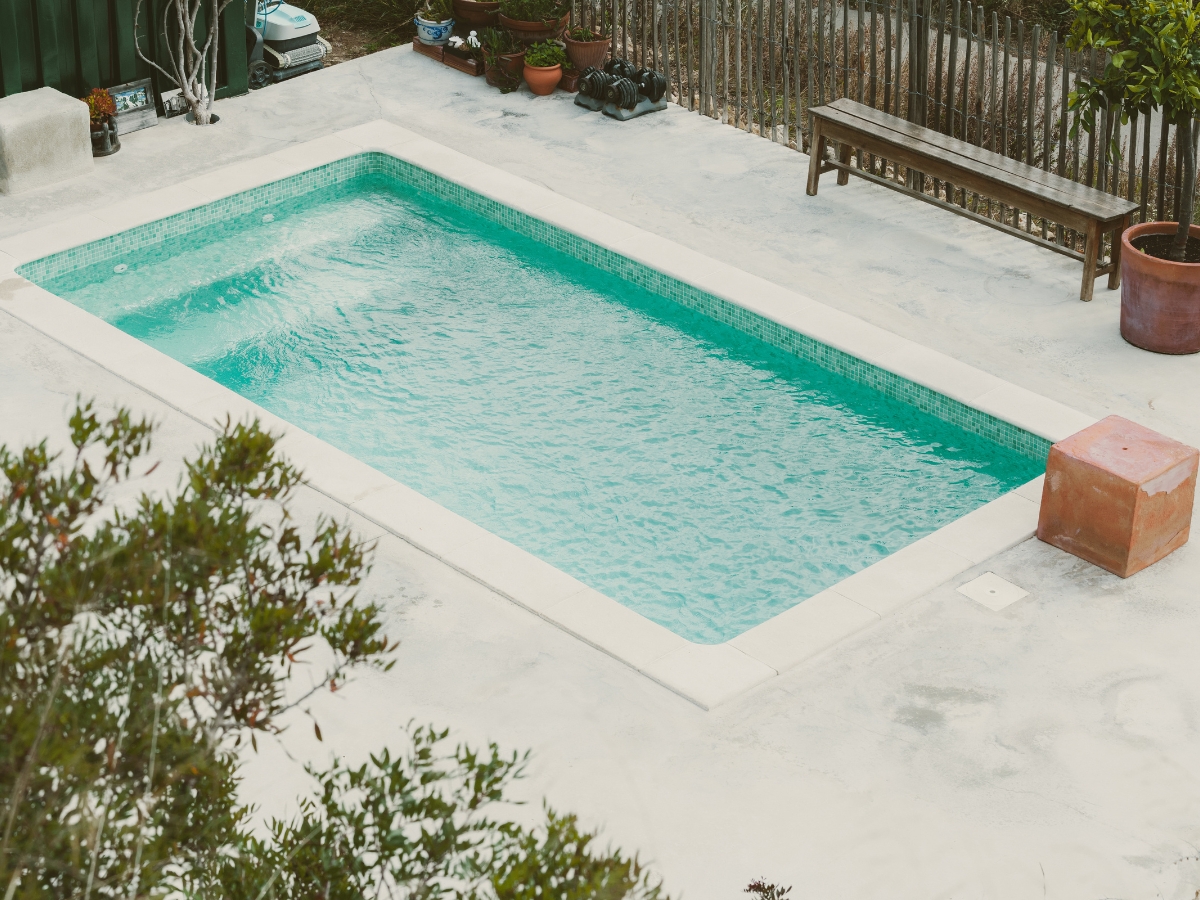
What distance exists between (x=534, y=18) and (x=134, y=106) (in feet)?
9.20

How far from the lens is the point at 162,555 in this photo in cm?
261

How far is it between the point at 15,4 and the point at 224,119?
1.51 meters

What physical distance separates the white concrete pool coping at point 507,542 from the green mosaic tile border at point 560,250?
0.15ft

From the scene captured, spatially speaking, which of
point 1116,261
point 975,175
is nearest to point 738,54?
point 975,175

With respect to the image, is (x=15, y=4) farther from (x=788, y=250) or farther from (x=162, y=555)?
(x=162, y=555)

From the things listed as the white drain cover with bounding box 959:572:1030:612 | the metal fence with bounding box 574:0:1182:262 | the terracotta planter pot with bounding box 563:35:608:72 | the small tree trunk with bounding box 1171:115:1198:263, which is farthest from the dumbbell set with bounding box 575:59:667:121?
the white drain cover with bounding box 959:572:1030:612

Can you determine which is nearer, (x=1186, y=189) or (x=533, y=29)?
(x=1186, y=189)

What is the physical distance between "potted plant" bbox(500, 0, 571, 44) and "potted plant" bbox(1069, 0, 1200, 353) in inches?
165

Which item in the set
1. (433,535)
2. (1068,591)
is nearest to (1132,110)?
(1068,591)

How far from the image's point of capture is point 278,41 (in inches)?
424

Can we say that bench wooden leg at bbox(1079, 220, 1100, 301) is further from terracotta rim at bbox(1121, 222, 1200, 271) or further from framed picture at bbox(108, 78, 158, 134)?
framed picture at bbox(108, 78, 158, 134)

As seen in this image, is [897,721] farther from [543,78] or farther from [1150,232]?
[543,78]

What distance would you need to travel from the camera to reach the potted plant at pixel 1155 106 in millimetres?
6867

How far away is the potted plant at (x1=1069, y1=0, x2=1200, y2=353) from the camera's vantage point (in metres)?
6.87
